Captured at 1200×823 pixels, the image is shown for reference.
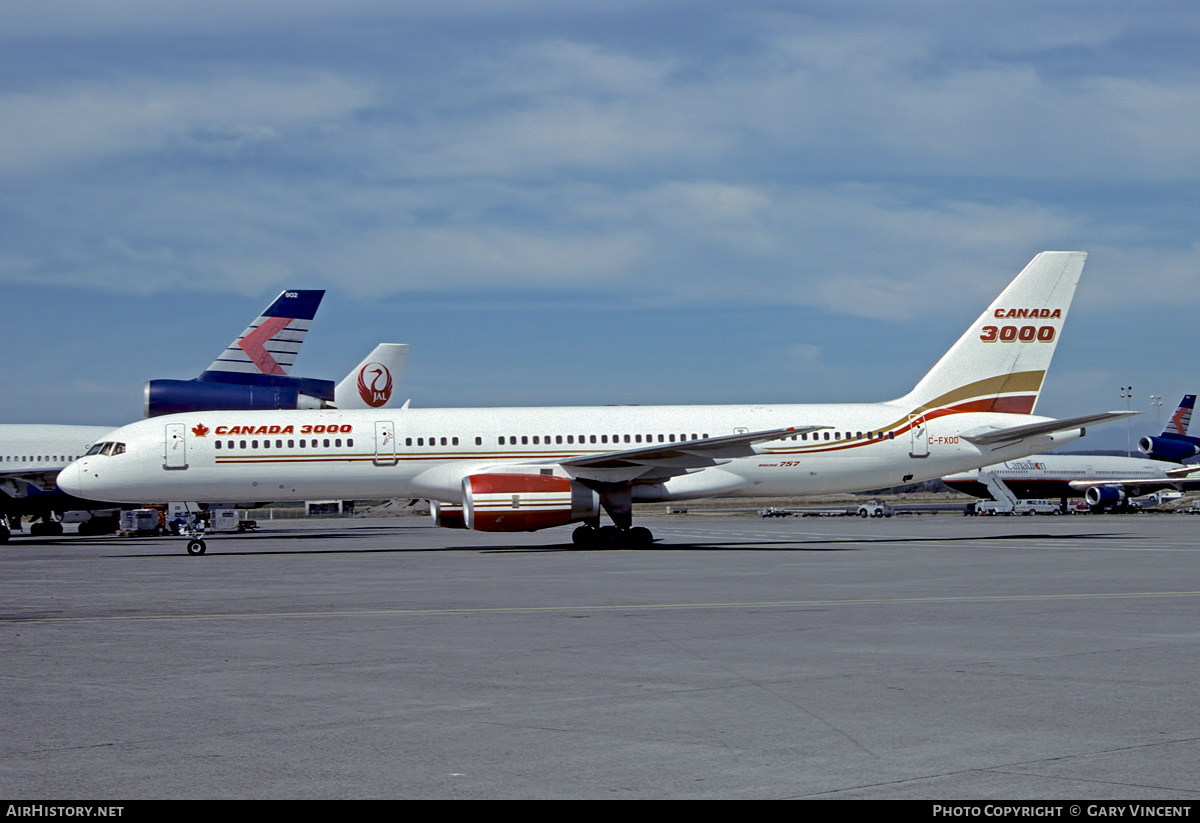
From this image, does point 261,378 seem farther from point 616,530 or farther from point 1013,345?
point 1013,345

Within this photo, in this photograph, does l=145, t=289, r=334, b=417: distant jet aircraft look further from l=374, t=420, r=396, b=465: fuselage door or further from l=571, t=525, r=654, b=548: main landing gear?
l=571, t=525, r=654, b=548: main landing gear

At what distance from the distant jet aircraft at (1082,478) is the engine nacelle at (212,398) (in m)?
50.2

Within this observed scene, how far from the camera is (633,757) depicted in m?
6.36

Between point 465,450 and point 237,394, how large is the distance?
12.3 meters

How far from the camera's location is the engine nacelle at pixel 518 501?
90.7 feet

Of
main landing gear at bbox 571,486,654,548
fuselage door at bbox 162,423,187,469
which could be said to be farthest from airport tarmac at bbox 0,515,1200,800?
fuselage door at bbox 162,423,187,469

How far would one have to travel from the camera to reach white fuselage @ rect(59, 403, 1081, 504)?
2977cm

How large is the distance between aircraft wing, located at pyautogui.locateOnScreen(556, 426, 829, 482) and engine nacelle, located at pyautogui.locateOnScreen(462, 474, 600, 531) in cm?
95

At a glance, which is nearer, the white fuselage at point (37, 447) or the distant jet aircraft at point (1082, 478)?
the white fuselage at point (37, 447)

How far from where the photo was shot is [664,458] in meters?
28.6

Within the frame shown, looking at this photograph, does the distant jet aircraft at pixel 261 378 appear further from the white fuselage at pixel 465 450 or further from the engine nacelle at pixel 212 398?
the white fuselage at pixel 465 450

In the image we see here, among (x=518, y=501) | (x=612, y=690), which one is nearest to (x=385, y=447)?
(x=518, y=501)

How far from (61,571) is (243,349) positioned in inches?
778

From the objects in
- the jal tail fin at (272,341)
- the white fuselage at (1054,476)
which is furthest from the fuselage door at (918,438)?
the white fuselage at (1054,476)
